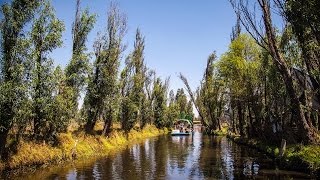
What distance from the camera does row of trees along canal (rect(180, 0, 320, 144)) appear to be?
24781 millimetres

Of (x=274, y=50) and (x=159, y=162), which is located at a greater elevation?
(x=274, y=50)

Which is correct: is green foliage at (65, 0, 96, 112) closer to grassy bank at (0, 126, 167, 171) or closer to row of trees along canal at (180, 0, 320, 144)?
grassy bank at (0, 126, 167, 171)

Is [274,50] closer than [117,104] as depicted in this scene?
Yes

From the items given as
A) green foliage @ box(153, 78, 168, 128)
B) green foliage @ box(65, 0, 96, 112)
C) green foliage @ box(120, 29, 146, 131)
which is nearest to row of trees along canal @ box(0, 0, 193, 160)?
green foliage @ box(65, 0, 96, 112)

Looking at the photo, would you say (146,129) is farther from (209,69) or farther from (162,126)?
(209,69)

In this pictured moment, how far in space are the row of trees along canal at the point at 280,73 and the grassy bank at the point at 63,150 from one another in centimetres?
1682

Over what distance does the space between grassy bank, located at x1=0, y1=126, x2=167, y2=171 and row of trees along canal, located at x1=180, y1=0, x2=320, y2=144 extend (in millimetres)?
16820

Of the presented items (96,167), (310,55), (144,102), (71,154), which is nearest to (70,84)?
(71,154)

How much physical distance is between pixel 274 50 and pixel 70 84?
59.0ft

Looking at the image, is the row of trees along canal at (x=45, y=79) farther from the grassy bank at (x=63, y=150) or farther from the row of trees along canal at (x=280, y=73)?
the row of trees along canal at (x=280, y=73)

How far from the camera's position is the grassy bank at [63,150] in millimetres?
24186

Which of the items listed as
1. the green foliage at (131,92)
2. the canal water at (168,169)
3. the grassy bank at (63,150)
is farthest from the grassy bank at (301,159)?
the green foliage at (131,92)

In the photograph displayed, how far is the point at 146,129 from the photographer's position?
75.1m

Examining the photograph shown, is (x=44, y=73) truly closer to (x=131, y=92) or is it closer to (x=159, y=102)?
(x=131, y=92)
